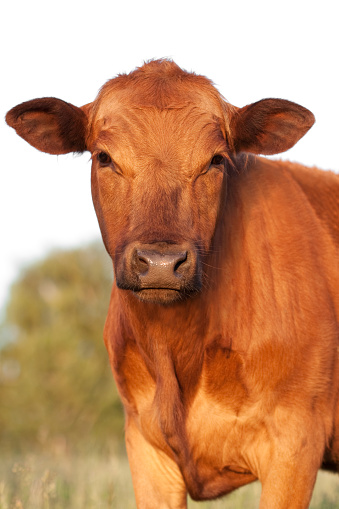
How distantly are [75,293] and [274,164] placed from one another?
3617 cm

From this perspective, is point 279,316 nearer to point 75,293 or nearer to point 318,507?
point 318,507

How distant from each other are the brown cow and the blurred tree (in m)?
27.1

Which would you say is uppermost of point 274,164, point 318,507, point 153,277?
point 274,164

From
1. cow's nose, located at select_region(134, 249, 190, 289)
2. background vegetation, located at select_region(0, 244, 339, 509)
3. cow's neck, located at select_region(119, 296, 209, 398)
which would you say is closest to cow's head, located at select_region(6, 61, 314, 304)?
cow's nose, located at select_region(134, 249, 190, 289)

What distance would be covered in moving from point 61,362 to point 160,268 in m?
34.1

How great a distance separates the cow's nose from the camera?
149 inches

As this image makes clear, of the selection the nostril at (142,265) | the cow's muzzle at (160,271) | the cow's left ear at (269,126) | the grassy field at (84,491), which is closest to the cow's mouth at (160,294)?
the cow's muzzle at (160,271)

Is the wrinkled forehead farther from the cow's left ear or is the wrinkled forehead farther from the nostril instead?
the nostril

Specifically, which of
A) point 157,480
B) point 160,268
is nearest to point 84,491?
point 157,480

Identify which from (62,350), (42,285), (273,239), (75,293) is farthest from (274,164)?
(42,285)

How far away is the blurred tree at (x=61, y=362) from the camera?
3494cm

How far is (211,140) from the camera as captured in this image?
179 inches

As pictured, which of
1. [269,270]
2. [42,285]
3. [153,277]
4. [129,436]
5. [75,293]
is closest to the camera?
[153,277]

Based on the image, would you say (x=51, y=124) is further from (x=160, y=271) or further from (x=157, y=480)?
(x=157, y=480)
